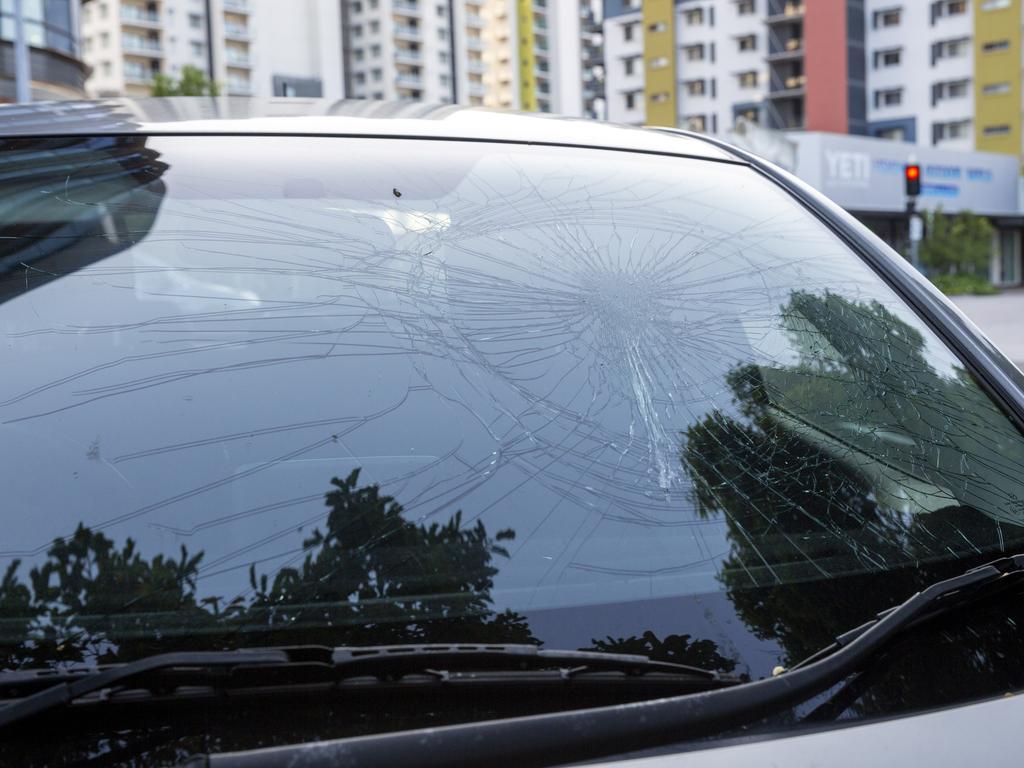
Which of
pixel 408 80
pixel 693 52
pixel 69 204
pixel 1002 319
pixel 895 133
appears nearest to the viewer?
pixel 69 204

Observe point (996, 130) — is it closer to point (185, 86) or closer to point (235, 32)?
point (185, 86)

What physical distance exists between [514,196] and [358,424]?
1.56 ft

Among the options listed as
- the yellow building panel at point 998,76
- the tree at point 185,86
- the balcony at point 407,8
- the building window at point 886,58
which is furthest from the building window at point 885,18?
the balcony at point 407,8

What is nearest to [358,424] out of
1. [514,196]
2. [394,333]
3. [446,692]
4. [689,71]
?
[394,333]

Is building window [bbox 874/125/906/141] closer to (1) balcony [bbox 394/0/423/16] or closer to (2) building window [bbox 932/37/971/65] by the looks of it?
(2) building window [bbox 932/37/971/65]

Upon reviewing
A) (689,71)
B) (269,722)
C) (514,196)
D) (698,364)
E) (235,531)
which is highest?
(689,71)

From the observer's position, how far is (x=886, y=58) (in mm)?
62844

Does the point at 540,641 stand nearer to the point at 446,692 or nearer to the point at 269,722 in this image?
the point at 446,692

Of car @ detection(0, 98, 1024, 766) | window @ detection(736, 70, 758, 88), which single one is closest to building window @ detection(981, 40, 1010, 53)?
window @ detection(736, 70, 758, 88)

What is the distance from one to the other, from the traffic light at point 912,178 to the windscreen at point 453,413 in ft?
57.1

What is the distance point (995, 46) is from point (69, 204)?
216 feet

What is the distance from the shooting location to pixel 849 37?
199 feet

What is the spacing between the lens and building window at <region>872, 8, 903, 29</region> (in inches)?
2459

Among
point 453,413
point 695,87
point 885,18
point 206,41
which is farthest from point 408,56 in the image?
point 453,413
